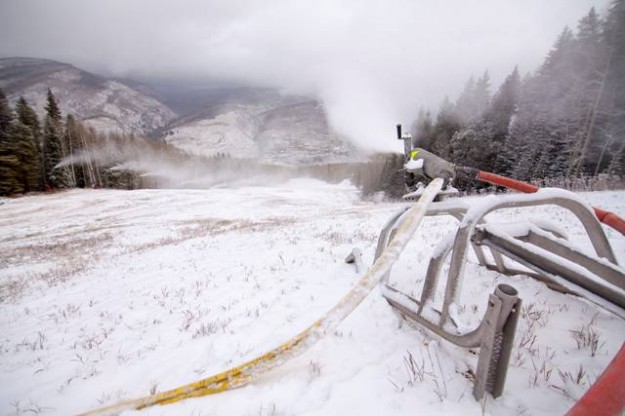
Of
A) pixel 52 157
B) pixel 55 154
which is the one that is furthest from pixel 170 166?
pixel 52 157

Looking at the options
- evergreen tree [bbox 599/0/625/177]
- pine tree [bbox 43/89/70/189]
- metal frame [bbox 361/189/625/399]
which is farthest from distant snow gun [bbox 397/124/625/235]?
pine tree [bbox 43/89/70/189]

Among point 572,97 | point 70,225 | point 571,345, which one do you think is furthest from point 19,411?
point 572,97

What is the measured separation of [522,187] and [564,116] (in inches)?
1334

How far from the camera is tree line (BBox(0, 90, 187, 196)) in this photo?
41094 mm

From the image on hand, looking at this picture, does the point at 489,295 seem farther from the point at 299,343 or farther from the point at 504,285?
the point at 299,343

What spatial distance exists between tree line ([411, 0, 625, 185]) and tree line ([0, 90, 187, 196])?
65.1 m

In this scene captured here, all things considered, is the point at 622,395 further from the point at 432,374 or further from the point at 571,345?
the point at 571,345

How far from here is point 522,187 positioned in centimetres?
343

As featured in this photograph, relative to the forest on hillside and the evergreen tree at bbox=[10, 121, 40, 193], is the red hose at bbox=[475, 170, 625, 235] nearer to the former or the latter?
the forest on hillside

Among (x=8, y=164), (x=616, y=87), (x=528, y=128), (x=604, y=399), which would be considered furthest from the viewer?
(x=8, y=164)

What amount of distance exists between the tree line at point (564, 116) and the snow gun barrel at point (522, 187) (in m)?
23.8

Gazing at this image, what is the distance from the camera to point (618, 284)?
2.12 meters

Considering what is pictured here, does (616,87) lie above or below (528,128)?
above

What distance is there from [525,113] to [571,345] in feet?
122
